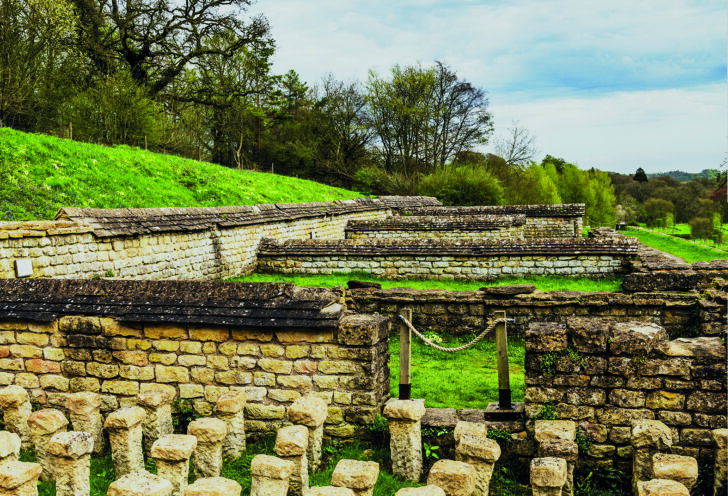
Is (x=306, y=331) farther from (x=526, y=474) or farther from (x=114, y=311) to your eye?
(x=526, y=474)

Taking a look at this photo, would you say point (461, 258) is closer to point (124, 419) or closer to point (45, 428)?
point (124, 419)

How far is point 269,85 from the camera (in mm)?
37156

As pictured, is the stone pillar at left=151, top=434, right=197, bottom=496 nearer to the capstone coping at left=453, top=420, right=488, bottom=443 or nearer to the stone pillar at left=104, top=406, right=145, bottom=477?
the stone pillar at left=104, top=406, right=145, bottom=477

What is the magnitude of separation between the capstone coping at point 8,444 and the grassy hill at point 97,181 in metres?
6.01

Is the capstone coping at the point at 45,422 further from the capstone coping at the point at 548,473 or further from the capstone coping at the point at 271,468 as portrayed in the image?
the capstone coping at the point at 548,473

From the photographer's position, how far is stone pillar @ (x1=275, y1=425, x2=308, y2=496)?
12.6 feet

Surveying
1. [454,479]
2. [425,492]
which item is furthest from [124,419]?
[454,479]

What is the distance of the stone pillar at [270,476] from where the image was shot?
345cm

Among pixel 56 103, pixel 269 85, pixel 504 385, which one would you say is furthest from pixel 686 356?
pixel 269 85

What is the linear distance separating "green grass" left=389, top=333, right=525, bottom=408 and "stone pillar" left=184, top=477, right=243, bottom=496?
2644 mm

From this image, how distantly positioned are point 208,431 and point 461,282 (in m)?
8.19

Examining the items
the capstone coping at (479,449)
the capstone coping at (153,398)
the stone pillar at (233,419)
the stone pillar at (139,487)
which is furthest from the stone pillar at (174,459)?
the capstone coping at (479,449)

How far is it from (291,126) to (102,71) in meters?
16.3

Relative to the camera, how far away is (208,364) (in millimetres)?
4910
